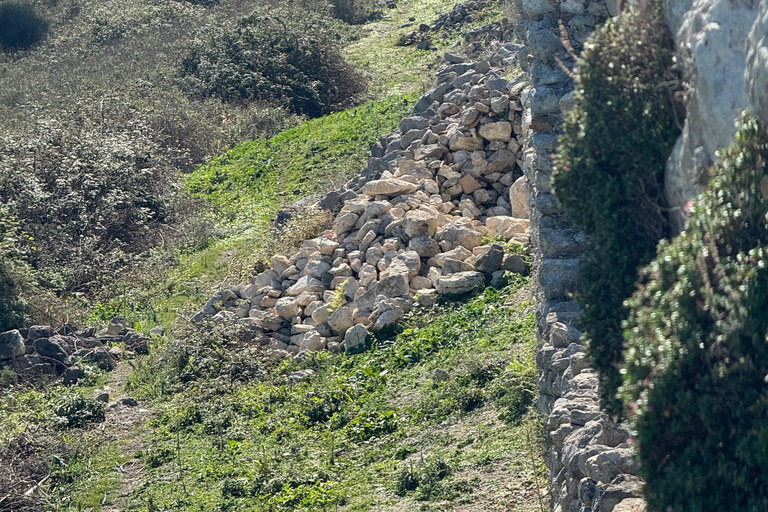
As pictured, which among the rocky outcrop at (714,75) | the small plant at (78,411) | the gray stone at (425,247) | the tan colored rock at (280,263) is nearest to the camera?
the rocky outcrop at (714,75)

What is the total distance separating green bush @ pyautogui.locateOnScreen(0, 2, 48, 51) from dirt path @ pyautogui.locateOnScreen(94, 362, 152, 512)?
20669 mm

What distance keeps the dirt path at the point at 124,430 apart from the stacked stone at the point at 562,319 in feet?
13.0

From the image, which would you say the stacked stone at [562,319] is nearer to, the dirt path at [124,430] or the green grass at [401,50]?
the dirt path at [124,430]

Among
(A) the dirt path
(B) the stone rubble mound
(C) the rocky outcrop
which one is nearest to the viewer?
(C) the rocky outcrop

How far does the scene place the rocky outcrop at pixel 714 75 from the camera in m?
3.77

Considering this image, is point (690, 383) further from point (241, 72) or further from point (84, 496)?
point (241, 72)

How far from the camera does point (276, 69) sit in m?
22.9

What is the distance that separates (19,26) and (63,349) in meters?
21.0

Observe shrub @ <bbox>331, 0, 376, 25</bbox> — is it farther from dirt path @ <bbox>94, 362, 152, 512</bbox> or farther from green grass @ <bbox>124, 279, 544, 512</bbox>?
green grass @ <bbox>124, 279, 544, 512</bbox>

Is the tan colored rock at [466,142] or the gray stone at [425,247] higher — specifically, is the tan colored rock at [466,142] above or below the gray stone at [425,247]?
above

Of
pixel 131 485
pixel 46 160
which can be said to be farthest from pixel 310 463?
pixel 46 160

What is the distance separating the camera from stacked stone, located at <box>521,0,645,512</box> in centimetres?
500

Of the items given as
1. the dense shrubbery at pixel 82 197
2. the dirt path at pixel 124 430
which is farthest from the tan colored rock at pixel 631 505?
the dense shrubbery at pixel 82 197

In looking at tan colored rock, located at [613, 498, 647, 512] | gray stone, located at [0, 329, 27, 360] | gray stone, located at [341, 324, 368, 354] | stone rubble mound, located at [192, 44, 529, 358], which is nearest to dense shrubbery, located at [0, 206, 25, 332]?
gray stone, located at [0, 329, 27, 360]
